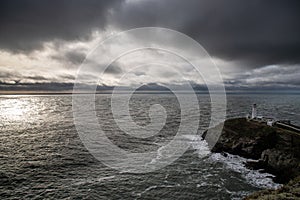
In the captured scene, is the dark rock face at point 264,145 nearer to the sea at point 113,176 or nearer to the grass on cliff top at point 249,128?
the grass on cliff top at point 249,128

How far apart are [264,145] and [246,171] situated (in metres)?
7.77

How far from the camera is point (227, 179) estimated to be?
28875 millimetres

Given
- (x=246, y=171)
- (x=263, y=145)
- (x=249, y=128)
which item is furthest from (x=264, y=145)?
(x=246, y=171)

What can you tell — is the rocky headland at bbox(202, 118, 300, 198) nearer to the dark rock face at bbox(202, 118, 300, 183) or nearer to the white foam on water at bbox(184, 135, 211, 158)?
the dark rock face at bbox(202, 118, 300, 183)

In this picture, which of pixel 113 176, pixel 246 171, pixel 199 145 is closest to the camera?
pixel 113 176

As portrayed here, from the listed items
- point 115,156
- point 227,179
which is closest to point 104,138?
point 115,156

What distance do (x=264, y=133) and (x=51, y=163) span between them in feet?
117

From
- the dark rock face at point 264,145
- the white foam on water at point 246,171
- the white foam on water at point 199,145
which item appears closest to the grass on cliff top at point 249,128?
the dark rock face at point 264,145

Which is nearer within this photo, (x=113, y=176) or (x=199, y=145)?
(x=113, y=176)

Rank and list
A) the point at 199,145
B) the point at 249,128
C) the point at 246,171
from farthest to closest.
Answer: the point at 199,145
the point at 249,128
the point at 246,171

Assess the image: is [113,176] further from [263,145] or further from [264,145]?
[264,145]

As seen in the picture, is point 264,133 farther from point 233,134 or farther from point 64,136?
point 64,136

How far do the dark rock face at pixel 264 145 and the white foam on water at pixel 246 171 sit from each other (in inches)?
46.2

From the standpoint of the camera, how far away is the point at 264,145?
3659 cm
